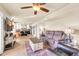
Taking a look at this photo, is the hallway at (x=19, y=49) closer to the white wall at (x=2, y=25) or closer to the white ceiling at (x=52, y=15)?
the white wall at (x=2, y=25)

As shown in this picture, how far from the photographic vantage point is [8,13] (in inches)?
73.3

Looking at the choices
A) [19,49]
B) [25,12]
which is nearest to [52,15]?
[25,12]

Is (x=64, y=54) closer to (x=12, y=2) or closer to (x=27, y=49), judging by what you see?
(x=27, y=49)

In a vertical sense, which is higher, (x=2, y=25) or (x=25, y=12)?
(x=25, y=12)

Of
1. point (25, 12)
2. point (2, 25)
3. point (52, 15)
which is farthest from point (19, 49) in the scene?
point (52, 15)

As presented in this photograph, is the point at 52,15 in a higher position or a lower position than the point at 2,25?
higher

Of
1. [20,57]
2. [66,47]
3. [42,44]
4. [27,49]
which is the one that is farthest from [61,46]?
[20,57]

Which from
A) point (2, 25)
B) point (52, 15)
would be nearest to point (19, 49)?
point (2, 25)

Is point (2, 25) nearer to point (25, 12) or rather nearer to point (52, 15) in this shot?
point (25, 12)

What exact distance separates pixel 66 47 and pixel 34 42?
22.1 inches

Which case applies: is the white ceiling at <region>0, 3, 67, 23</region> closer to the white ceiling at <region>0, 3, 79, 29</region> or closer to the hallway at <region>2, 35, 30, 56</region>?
the white ceiling at <region>0, 3, 79, 29</region>

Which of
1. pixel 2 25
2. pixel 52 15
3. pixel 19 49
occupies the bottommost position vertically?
pixel 19 49

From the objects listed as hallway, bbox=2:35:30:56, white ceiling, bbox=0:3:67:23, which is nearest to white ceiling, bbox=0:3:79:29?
white ceiling, bbox=0:3:67:23

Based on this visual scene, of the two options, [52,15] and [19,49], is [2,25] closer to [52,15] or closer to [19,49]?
[19,49]
